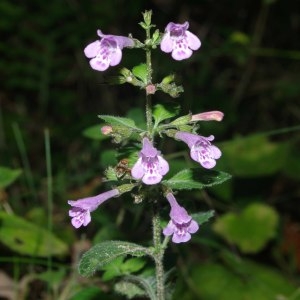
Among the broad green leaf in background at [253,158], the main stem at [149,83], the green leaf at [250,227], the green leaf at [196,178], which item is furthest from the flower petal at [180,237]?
the broad green leaf in background at [253,158]

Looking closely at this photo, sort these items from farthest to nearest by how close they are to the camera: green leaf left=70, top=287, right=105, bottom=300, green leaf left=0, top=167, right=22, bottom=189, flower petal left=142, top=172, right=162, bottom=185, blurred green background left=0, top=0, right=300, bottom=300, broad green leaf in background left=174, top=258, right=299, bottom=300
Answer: broad green leaf in background left=174, top=258, right=299, bottom=300, blurred green background left=0, top=0, right=300, bottom=300, green leaf left=0, top=167, right=22, bottom=189, green leaf left=70, top=287, right=105, bottom=300, flower petal left=142, top=172, right=162, bottom=185

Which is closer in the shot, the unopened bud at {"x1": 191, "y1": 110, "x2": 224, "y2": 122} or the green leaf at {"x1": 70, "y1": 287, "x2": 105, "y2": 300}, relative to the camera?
the unopened bud at {"x1": 191, "y1": 110, "x2": 224, "y2": 122}

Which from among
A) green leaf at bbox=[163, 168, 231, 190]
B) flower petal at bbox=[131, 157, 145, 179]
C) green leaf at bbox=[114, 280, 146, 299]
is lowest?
green leaf at bbox=[114, 280, 146, 299]

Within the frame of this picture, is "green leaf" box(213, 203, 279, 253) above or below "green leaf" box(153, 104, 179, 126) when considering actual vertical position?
above

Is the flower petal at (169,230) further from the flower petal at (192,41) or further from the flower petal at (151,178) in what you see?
the flower petal at (192,41)

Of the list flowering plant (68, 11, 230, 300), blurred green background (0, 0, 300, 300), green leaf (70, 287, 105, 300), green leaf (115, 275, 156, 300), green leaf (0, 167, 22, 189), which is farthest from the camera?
blurred green background (0, 0, 300, 300)

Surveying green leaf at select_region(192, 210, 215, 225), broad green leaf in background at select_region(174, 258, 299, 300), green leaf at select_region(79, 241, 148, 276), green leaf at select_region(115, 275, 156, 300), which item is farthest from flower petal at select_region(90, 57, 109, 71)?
broad green leaf in background at select_region(174, 258, 299, 300)

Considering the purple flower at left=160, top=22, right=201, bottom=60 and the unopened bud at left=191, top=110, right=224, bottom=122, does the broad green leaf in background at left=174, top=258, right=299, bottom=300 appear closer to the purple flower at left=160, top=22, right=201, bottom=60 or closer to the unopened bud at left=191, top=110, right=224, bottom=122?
the unopened bud at left=191, top=110, right=224, bottom=122

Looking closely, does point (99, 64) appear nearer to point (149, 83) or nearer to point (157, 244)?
point (149, 83)

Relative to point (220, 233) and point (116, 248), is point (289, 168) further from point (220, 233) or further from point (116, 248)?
point (116, 248)
